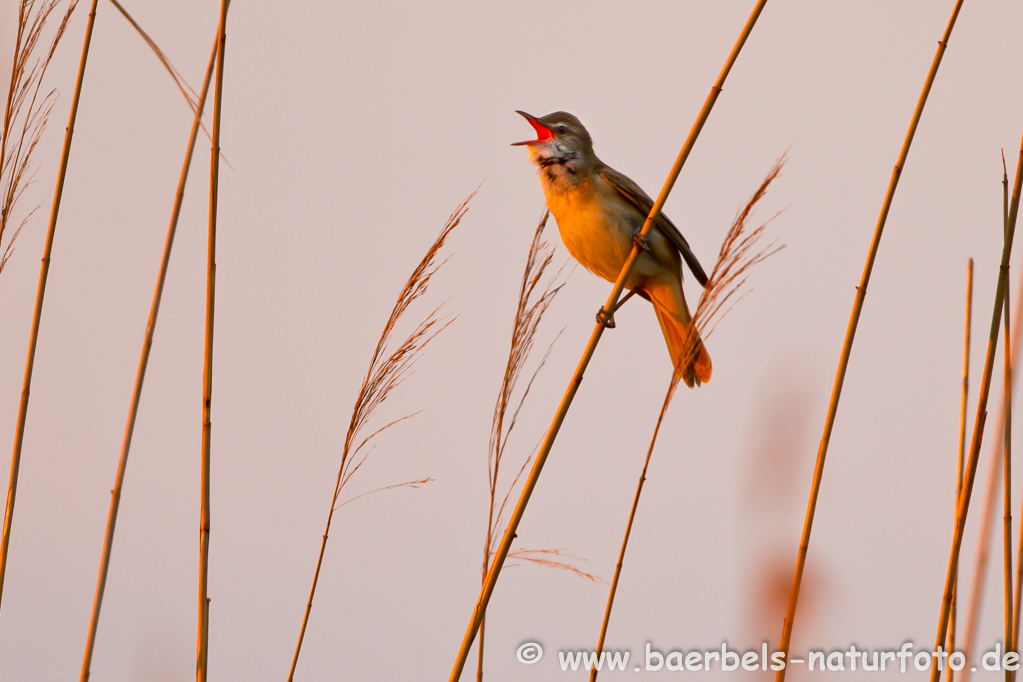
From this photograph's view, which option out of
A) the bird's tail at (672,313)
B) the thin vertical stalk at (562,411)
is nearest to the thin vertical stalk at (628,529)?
the thin vertical stalk at (562,411)

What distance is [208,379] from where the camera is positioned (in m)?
1.61

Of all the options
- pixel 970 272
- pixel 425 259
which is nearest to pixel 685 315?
pixel 970 272

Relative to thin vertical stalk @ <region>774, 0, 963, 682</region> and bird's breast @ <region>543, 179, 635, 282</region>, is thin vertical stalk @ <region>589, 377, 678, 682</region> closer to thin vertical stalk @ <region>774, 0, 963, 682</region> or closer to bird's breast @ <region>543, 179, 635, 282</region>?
thin vertical stalk @ <region>774, 0, 963, 682</region>

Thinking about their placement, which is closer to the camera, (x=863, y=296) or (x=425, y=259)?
(x=863, y=296)

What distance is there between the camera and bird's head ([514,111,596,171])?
3666 millimetres

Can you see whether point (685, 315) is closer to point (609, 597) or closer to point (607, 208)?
point (607, 208)

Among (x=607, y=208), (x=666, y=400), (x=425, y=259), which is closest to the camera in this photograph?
(x=666, y=400)

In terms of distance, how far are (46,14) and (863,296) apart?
178 centimetres

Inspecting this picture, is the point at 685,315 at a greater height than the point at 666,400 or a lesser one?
greater

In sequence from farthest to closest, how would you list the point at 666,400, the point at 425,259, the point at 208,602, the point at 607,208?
1. the point at 607,208
2. the point at 425,259
3. the point at 666,400
4. the point at 208,602

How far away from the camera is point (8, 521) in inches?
71.8

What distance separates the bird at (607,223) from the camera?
3.50 metres

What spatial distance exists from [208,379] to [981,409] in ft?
4.67

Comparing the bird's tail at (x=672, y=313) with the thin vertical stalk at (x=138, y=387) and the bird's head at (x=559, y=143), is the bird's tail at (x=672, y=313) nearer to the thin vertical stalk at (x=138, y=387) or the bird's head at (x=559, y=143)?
the bird's head at (x=559, y=143)
